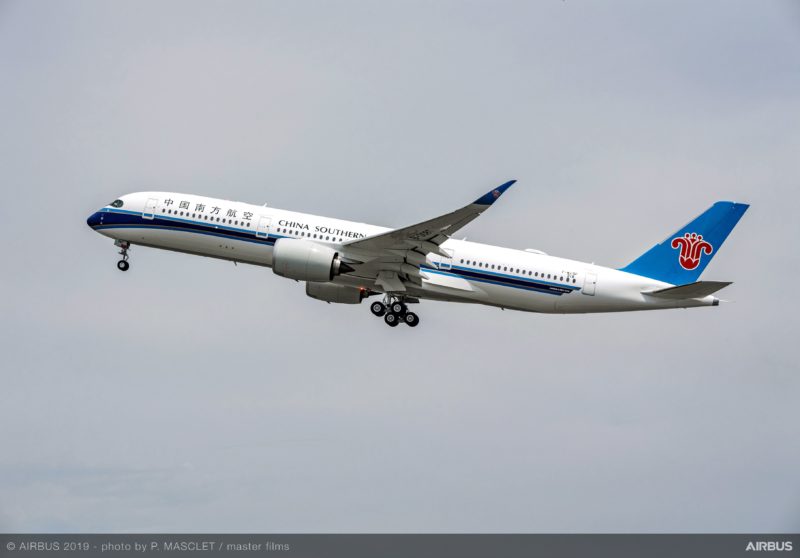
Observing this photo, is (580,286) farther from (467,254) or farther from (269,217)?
(269,217)

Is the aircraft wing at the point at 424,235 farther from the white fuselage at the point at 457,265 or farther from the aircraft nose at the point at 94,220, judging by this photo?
the aircraft nose at the point at 94,220

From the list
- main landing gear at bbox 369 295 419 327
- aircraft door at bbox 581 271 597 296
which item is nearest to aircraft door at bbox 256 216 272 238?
main landing gear at bbox 369 295 419 327

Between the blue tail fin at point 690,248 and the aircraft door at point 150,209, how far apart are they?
21.7 meters

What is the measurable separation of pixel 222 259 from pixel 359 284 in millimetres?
6392

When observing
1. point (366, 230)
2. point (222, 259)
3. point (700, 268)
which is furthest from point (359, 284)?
point (700, 268)

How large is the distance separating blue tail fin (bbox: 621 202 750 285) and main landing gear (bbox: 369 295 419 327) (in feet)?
32.9

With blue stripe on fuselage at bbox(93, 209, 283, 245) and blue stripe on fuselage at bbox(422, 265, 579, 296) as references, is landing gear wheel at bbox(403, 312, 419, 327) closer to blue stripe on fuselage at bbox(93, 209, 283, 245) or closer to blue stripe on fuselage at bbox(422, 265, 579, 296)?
blue stripe on fuselage at bbox(422, 265, 579, 296)

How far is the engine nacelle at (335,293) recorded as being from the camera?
5259 cm

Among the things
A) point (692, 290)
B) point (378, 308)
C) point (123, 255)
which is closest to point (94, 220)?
point (123, 255)

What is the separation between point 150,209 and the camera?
167ft

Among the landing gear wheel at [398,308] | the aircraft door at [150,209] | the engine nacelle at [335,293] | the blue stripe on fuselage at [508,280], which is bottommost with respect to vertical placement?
the landing gear wheel at [398,308]

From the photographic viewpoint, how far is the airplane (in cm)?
4778

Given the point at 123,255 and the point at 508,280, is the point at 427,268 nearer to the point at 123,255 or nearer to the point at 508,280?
the point at 508,280

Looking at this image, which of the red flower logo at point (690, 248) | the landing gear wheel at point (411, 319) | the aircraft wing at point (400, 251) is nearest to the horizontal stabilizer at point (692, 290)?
the red flower logo at point (690, 248)
